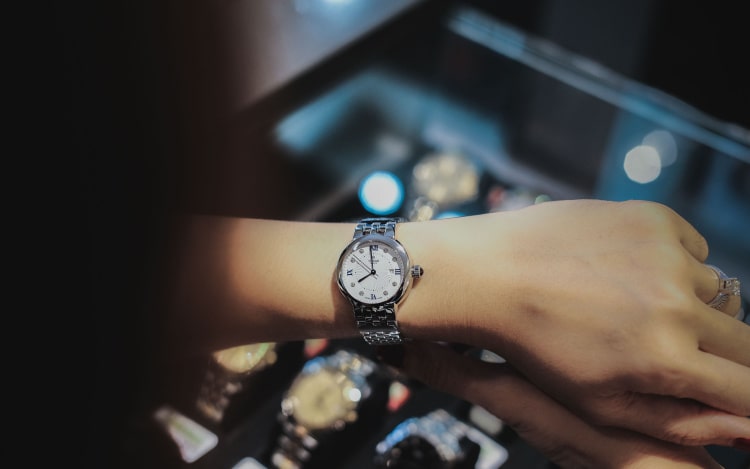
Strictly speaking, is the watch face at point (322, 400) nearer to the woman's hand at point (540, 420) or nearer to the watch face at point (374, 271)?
the woman's hand at point (540, 420)

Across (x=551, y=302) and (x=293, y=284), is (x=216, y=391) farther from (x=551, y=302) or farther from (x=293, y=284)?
(x=551, y=302)

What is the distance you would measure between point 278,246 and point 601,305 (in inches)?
15.5

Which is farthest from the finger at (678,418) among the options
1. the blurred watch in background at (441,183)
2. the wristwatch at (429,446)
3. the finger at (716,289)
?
the blurred watch in background at (441,183)

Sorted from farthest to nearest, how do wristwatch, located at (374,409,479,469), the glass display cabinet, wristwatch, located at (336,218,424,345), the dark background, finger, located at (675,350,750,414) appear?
the glass display cabinet < wristwatch, located at (374,409,479,469) < wristwatch, located at (336,218,424,345) < finger, located at (675,350,750,414) < the dark background

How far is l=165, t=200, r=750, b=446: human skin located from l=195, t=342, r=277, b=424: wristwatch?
0.03 meters

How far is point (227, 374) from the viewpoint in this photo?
97cm

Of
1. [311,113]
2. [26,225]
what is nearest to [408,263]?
[26,225]

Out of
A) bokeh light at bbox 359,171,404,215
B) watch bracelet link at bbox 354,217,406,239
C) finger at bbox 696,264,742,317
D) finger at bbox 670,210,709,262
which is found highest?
finger at bbox 670,210,709,262

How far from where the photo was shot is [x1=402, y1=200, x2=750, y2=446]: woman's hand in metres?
0.77

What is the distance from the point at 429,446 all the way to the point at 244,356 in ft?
0.88

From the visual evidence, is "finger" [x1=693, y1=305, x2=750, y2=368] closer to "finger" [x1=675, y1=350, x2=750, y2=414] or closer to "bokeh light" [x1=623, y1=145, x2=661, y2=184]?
"finger" [x1=675, y1=350, x2=750, y2=414]

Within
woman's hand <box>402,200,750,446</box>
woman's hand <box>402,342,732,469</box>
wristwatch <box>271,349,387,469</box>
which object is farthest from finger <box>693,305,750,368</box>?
wristwatch <box>271,349,387,469</box>

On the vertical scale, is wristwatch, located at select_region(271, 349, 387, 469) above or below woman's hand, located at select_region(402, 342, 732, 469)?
below

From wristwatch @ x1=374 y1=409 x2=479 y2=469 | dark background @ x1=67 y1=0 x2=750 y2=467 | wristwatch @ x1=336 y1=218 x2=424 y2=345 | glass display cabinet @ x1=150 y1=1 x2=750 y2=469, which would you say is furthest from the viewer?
glass display cabinet @ x1=150 y1=1 x2=750 y2=469
